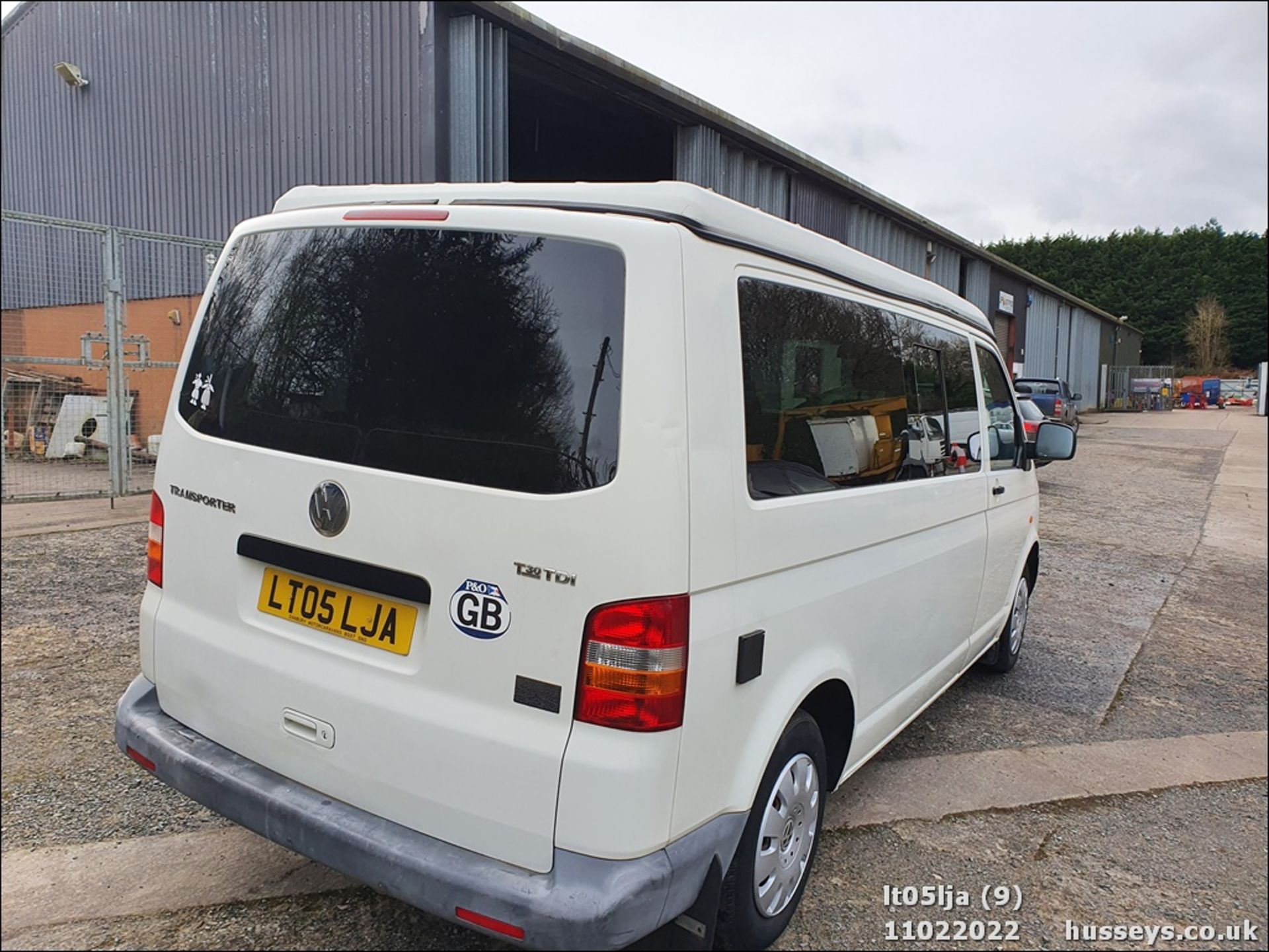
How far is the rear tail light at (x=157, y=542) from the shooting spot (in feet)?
8.18

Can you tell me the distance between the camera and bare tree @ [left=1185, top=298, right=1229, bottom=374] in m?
38.6

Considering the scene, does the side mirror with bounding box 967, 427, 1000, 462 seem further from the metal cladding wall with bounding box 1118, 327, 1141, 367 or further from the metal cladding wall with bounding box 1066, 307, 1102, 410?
the metal cladding wall with bounding box 1118, 327, 1141, 367

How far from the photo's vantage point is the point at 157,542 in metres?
2.51

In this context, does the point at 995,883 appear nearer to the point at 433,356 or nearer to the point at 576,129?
the point at 433,356

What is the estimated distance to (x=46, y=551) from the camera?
6238 millimetres

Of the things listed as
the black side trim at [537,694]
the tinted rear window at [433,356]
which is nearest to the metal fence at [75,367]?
the tinted rear window at [433,356]

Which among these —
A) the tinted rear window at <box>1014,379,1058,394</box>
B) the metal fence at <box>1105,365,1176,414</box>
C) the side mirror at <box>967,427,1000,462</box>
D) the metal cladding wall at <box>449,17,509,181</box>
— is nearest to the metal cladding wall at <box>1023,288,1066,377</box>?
the metal fence at <box>1105,365,1176,414</box>

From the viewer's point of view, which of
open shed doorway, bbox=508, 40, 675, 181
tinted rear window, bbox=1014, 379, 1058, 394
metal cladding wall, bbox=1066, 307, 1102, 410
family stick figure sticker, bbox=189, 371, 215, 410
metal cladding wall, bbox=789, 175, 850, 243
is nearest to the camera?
family stick figure sticker, bbox=189, 371, 215, 410

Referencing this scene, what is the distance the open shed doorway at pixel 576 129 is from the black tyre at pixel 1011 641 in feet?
23.9

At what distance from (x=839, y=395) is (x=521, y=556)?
1256 mm

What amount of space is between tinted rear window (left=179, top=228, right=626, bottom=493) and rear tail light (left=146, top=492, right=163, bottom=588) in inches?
11.9

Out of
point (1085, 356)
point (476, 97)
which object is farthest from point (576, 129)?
point (1085, 356)

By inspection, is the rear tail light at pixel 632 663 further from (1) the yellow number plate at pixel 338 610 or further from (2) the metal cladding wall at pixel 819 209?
(2) the metal cladding wall at pixel 819 209

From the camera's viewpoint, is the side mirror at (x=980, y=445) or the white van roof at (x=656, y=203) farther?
the side mirror at (x=980, y=445)
